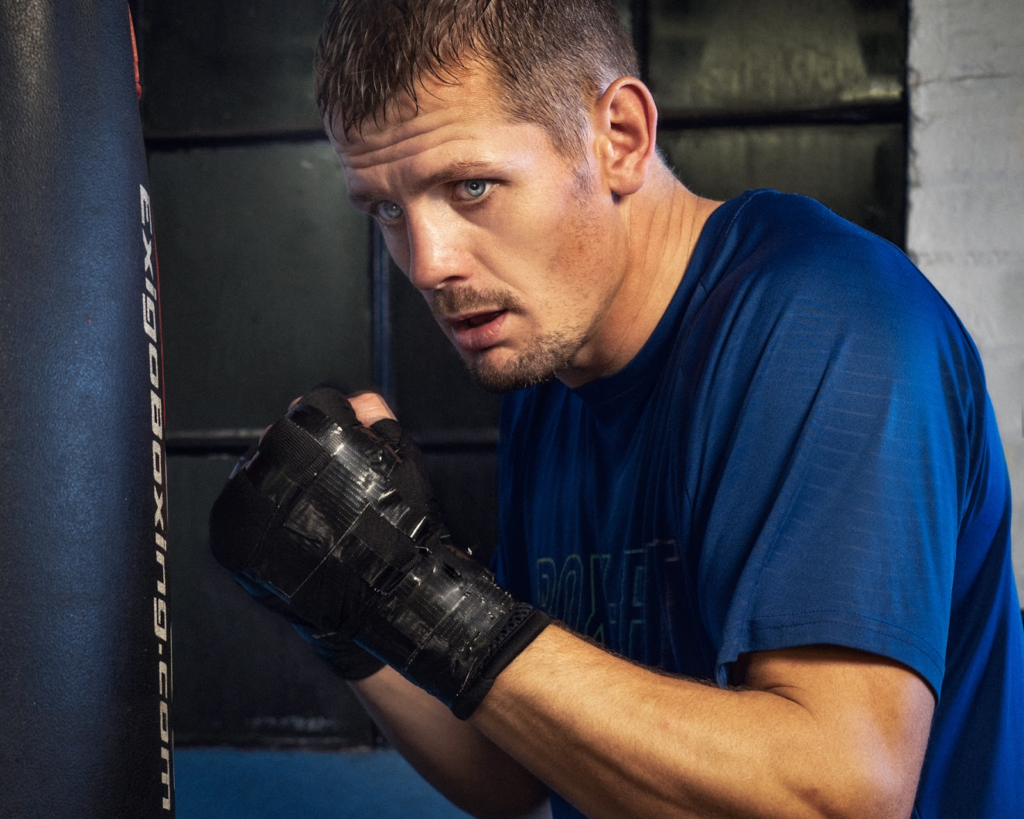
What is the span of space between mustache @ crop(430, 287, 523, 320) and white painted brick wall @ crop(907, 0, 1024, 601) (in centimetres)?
85

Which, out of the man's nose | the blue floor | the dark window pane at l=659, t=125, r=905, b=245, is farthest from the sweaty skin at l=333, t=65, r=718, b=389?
the blue floor

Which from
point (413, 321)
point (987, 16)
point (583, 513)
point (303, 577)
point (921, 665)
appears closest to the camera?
point (921, 665)

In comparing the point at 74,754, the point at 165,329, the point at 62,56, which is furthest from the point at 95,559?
the point at 165,329

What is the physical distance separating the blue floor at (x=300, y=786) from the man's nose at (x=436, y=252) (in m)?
0.80

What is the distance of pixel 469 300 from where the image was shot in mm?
786

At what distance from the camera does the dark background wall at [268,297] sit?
1472 mm

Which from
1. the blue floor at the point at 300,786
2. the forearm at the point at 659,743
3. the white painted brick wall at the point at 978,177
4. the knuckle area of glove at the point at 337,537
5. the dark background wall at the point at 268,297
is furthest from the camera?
the dark background wall at the point at 268,297

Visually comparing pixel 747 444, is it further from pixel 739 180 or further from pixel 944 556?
pixel 739 180

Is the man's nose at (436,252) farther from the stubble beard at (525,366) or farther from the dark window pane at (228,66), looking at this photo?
→ the dark window pane at (228,66)

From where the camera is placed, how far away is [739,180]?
1418 mm

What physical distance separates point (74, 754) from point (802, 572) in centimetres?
46

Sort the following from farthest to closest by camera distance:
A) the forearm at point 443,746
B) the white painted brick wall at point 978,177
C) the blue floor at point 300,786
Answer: the white painted brick wall at point 978,177, the blue floor at point 300,786, the forearm at point 443,746

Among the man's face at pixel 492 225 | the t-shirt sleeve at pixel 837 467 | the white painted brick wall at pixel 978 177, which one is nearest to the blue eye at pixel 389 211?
the man's face at pixel 492 225

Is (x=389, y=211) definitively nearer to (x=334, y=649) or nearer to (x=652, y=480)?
(x=652, y=480)
